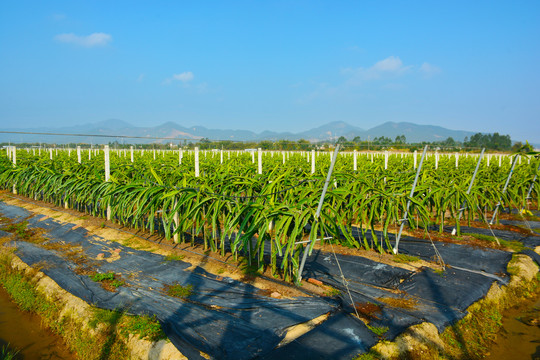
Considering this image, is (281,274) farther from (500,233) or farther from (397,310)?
(500,233)

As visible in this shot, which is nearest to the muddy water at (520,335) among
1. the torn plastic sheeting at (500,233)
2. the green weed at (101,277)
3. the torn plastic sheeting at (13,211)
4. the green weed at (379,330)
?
the green weed at (379,330)

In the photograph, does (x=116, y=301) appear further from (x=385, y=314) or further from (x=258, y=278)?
(x=385, y=314)

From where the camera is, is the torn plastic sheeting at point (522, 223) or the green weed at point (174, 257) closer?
the green weed at point (174, 257)

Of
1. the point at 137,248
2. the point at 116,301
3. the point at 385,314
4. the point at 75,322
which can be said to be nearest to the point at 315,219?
the point at 385,314

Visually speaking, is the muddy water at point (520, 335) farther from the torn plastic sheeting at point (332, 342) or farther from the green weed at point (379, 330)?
A: the torn plastic sheeting at point (332, 342)

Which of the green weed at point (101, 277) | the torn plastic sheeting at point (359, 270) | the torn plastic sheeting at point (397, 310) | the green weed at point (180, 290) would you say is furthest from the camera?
the torn plastic sheeting at point (359, 270)

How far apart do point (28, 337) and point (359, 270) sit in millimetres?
3662

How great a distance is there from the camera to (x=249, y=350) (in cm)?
249

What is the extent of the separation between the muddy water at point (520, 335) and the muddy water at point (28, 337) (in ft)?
13.2

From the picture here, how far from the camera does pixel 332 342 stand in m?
2.61

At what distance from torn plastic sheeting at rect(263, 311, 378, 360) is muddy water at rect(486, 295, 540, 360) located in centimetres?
131

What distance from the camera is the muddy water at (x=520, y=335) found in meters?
3.08

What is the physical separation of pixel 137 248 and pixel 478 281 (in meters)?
4.52

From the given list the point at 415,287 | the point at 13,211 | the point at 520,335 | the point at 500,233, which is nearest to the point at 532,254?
the point at 500,233
